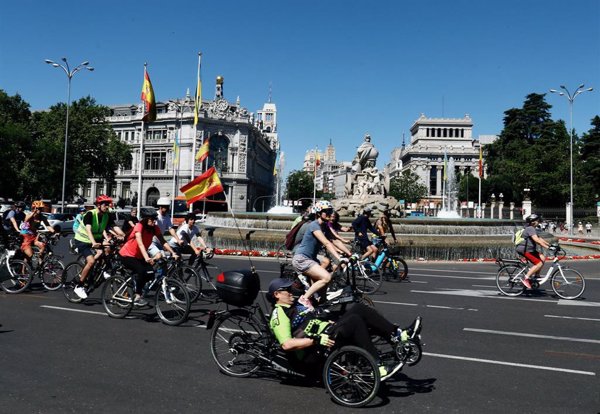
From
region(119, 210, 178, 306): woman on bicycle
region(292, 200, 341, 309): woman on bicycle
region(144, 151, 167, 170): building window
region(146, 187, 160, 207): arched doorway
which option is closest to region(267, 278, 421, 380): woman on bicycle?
region(292, 200, 341, 309): woman on bicycle

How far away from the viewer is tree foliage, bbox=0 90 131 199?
5188cm

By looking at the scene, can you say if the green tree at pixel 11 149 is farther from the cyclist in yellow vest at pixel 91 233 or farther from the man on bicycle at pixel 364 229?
the man on bicycle at pixel 364 229

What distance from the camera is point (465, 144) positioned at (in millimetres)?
139125

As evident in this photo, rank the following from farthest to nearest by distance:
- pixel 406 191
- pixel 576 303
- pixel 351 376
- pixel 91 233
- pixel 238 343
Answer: pixel 406 191, pixel 576 303, pixel 91 233, pixel 238 343, pixel 351 376

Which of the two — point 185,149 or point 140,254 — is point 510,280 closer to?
point 140,254

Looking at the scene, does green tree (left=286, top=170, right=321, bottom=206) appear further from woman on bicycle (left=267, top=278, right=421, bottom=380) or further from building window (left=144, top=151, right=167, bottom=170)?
woman on bicycle (left=267, top=278, right=421, bottom=380)

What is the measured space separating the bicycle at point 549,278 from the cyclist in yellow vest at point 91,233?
868 cm

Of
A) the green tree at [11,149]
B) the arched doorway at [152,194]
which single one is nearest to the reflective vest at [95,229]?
the green tree at [11,149]

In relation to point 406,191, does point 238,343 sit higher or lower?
lower

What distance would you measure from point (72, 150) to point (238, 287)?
2529 inches

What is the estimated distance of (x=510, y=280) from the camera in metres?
12.1

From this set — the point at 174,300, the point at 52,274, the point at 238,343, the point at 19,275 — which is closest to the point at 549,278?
the point at 174,300

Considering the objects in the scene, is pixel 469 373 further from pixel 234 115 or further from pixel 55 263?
pixel 234 115

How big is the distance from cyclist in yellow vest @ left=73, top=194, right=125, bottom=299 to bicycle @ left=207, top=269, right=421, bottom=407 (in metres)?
4.82
